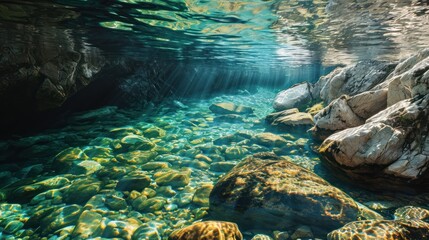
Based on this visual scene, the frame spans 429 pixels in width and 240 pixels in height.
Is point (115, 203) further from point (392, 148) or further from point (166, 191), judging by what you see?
point (392, 148)

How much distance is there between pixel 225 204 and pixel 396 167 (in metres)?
3.73

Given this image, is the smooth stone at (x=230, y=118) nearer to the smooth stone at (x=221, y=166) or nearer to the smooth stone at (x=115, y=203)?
the smooth stone at (x=221, y=166)

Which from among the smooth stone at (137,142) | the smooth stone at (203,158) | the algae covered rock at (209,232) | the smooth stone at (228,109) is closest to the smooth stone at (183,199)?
the algae covered rock at (209,232)

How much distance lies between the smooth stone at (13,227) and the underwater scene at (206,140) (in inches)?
1.1

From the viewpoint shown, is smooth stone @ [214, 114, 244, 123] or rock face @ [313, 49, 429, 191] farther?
smooth stone @ [214, 114, 244, 123]

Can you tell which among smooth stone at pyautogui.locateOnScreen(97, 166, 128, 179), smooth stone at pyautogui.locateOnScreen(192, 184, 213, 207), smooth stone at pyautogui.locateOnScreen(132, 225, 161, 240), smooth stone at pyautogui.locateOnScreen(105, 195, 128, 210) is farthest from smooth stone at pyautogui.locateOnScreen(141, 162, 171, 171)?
smooth stone at pyautogui.locateOnScreen(132, 225, 161, 240)

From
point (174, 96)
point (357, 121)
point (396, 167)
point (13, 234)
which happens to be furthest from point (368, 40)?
point (13, 234)

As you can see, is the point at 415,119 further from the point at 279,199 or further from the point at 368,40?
the point at 368,40

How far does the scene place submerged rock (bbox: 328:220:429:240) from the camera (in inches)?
126

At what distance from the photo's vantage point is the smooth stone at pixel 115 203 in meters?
4.79

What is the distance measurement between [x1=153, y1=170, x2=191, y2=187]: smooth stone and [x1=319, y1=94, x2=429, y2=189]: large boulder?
3900 mm

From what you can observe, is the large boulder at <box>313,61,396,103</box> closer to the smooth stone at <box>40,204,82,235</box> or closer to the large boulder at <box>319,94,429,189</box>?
the large boulder at <box>319,94,429,189</box>

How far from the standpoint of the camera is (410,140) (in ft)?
16.0

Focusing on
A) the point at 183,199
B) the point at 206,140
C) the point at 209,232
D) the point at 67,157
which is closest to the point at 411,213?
the point at 209,232
